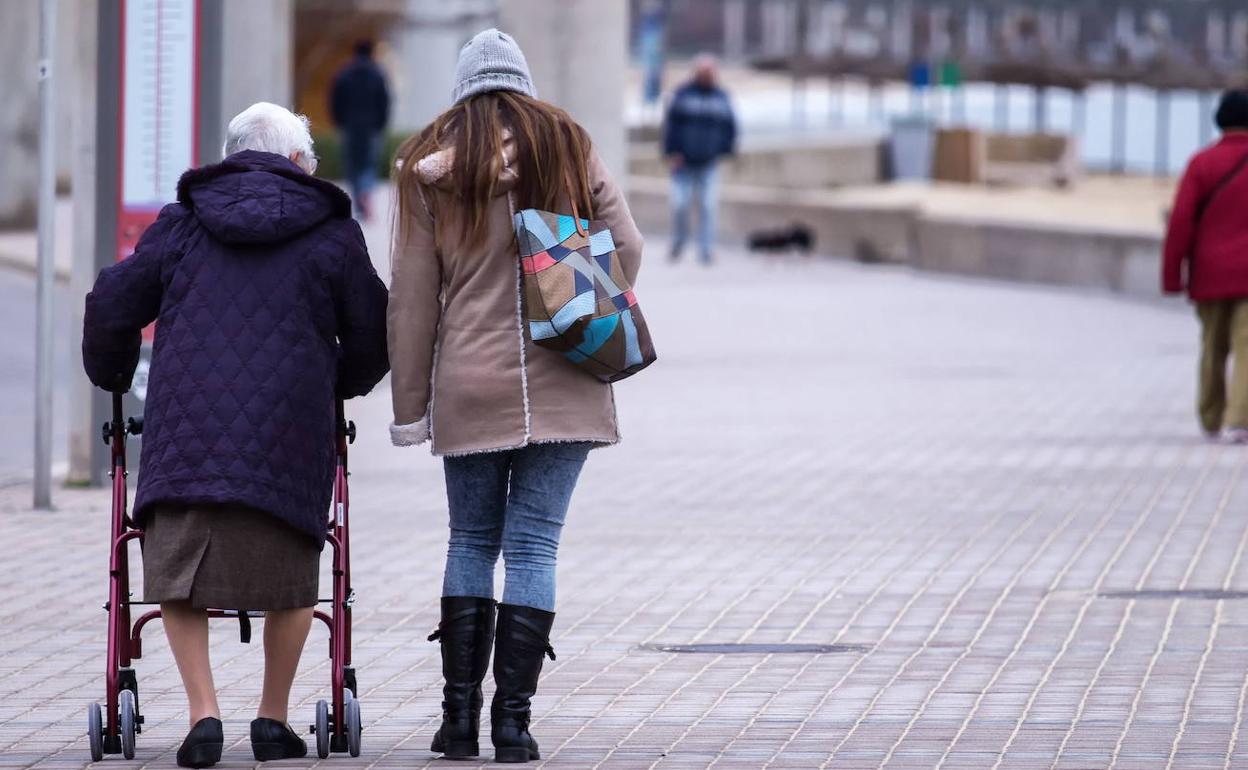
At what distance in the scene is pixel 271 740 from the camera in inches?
226

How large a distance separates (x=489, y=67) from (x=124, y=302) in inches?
35.7

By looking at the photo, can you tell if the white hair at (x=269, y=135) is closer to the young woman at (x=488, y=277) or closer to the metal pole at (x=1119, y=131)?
the young woman at (x=488, y=277)

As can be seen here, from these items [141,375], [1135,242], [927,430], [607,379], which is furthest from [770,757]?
[1135,242]

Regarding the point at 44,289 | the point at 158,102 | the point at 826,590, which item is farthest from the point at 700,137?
the point at 826,590

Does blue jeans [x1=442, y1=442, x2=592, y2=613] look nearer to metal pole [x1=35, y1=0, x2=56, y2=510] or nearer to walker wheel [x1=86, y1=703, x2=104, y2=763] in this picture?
walker wheel [x1=86, y1=703, x2=104, y2=763]

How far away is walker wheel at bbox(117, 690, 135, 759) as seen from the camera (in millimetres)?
5770

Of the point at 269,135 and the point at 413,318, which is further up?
the point at 269,135

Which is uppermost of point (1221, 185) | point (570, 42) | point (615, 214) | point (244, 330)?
point (570, 42)

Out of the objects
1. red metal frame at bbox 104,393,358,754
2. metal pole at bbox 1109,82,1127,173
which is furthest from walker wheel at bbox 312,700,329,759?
metal pole at bbox 1109,82,1127,173

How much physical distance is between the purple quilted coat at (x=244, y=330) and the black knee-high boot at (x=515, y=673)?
1.50ft

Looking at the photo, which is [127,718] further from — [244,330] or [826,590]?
[826,590]

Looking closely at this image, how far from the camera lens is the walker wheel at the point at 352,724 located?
19.0 feet

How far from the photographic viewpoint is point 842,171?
42.1 m

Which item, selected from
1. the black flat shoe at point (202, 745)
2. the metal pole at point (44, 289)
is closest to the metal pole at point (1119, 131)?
the metal pole at point (44, 289)
